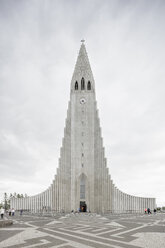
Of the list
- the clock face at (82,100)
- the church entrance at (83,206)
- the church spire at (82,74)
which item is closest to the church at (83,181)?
the church entrance at (83,206)

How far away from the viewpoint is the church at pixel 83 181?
51969 mm

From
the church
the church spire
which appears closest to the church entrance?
the church

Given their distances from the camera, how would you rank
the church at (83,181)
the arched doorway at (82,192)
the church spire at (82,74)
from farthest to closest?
the church spire at (82,74)
the church at (83,181)
the arched doorway at (82,192)

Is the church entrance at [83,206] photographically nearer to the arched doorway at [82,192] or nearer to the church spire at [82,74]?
the arched doorway at [82,192]

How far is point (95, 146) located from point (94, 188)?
36.4 feet

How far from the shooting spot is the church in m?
52.0

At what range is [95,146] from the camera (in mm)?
55406

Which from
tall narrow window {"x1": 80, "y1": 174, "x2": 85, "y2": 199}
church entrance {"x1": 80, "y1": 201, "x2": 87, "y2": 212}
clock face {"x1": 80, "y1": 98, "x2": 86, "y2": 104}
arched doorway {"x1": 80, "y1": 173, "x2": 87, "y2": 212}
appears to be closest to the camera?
church entrance {"x1": 80, "y1": 201, "x2": 87, "y2": 212}

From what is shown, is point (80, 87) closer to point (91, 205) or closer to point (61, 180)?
point (61, 180)

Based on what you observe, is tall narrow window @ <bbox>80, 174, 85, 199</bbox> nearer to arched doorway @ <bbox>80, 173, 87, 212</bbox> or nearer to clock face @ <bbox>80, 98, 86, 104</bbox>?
arched doorway @ <bbox>80, 173, 87, 212</bbox>

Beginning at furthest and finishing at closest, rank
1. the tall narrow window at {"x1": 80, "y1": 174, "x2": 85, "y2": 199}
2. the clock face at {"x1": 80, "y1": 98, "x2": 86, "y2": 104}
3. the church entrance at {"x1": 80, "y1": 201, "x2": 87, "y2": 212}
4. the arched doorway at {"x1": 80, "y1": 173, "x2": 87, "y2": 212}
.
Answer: the clock face at {"x1": 80, "y1": 98, "x2": 86, "y2": 104}
the tall narrow window at {"x1": 80, "y1": 174, "x2": 85, "y2": 199}
the arched doorway at {"x1": 80, "y1": 173, "x2": 87, "y2": 212}
the church entrance at {"x1": 80, "y1": 201, "x2": 87, "y2": 212}

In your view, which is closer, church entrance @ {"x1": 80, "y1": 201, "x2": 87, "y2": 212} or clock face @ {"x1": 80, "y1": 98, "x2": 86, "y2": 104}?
church entrance @ {"x1": 80, "y1": 201, "x2": 87, "y2": 212}

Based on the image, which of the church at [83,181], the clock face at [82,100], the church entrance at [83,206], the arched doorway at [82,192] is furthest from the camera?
the clock face at [82,100]

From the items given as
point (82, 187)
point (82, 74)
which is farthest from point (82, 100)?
point (82, 187)
